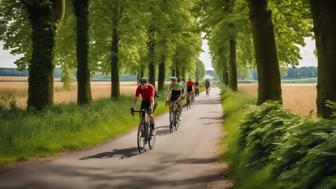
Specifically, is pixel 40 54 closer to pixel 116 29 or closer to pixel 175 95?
pixel 175 95

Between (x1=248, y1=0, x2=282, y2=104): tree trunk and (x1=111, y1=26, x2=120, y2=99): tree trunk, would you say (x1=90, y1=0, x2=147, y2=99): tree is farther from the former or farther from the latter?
(x1=248, y1=0, x2=282, y2=104): tree trunk

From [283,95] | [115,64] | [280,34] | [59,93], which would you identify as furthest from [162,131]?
[59,93]

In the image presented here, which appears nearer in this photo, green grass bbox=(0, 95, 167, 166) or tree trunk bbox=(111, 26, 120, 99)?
green grass bbox=(0, 95, 167, 166)

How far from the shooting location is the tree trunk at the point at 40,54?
17484 mm

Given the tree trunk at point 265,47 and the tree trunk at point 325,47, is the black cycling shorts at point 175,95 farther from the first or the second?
the tree trunk at point 325,47

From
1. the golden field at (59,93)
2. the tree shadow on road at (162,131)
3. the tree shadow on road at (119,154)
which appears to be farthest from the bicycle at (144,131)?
the golden field at (59,93)

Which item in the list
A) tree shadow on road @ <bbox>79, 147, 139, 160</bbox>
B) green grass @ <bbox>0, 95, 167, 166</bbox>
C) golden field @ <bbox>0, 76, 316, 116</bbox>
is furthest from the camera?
golden field @ <bbox>0, 76, 316, 116</bbox>

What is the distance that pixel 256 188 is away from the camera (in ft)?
24.5

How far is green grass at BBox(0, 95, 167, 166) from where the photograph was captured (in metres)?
11.8

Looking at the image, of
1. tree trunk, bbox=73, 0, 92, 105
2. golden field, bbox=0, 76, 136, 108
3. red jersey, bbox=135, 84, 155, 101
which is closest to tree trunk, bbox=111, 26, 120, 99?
golden field, bbox=0, 76, 136, 108

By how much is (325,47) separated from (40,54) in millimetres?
11398

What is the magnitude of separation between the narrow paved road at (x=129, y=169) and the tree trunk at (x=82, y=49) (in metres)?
7.50

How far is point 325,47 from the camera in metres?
9.70

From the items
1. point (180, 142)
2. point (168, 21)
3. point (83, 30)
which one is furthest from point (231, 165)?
point (168, 21)
